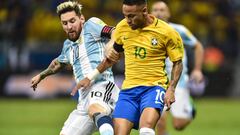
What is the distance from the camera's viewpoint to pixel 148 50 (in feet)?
28.4

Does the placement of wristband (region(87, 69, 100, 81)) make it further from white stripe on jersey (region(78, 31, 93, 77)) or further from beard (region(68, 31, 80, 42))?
beard (region(68, 31, 80, 42))

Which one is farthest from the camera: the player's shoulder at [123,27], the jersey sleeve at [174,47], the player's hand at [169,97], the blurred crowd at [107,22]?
the blurred crowd at [107,22]

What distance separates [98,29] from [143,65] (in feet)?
2.78

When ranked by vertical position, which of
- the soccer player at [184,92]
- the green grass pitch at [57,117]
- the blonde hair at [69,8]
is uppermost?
the blonde hair at [69,8]

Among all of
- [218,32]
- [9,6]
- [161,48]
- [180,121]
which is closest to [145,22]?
[161,48]

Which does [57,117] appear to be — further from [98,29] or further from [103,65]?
[103,65]

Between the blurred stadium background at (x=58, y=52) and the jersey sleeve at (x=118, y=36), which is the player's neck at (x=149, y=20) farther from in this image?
the blurred stadium background at (x=58, y=52)

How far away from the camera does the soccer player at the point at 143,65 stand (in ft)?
27.9

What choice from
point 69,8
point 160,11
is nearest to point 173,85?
point 69,8

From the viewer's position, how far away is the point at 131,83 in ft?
29.0

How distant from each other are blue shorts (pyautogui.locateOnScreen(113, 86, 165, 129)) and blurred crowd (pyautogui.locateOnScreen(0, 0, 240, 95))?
1314 centimetres

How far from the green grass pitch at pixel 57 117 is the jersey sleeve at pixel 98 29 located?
5705 millimetres

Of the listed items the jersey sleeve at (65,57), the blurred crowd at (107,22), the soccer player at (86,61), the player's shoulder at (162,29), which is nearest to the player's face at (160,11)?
the soccer player at (86,61)

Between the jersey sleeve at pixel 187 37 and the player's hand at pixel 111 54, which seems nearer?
the player's hand at pixel 111 54
